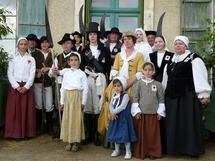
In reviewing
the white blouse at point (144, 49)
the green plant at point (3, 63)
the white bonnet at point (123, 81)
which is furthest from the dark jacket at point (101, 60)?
the green plant at point (3, 63)

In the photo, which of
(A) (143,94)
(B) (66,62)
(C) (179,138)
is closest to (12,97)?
(B) (66,62)

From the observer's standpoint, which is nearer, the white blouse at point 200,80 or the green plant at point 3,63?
the white blouse at point 200,80

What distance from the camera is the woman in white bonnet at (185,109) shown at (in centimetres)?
474

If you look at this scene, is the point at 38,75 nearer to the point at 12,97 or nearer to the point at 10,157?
the point at 12,97

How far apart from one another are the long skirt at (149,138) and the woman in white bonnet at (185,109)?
0.17 metres

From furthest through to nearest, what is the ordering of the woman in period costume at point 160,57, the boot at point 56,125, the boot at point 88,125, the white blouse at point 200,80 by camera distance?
1. the boot at point 56,125
2. the boot at point 88,125
3. the woman in period costume at point 160,57
4. the white blouse at point 200,80

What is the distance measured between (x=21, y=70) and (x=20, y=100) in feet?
1.74

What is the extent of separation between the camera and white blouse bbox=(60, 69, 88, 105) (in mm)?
5082

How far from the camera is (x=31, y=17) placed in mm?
8102

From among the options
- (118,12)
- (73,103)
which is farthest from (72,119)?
(118,12)

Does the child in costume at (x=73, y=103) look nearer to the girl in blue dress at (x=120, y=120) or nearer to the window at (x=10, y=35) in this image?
the girl in blue dress at (x=120, y=120)

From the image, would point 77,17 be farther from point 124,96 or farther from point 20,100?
point 124,96

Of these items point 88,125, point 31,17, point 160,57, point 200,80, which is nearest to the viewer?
point 200,80

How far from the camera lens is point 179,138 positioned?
4805 mm
